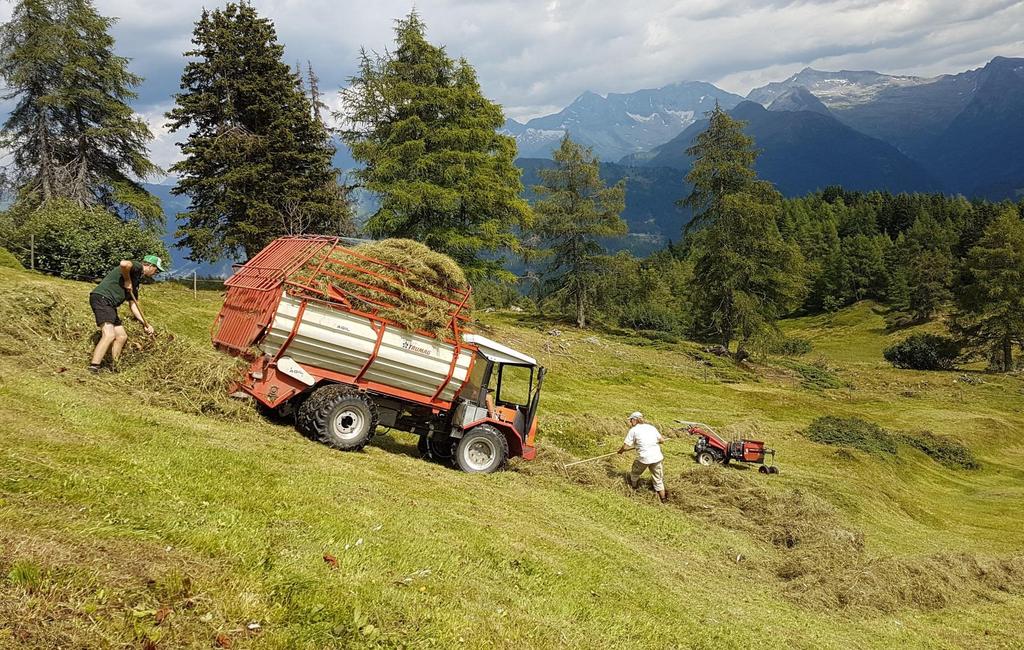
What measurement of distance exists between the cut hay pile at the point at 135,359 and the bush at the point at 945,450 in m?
27.4

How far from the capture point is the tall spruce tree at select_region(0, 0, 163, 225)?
31875mm

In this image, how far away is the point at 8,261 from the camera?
24125mm

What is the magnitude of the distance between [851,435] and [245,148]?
31963 millimetres

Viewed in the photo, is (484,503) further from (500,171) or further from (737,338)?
(737,338)

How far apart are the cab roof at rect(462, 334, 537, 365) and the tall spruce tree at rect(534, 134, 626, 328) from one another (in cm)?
3697

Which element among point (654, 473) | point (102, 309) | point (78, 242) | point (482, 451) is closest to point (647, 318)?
point (78, 242)

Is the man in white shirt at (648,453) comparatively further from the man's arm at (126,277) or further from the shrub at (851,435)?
the shrub at (851,435)

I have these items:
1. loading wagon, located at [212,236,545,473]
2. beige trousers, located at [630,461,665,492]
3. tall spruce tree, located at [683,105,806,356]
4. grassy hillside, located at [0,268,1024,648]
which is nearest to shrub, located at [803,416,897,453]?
grassy hillside, located at [0,268,1024,648]

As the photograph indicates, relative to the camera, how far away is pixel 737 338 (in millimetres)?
46938

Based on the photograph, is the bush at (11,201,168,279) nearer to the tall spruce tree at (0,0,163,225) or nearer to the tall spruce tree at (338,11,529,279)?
the tall spruce tree at (0,0,163,225)

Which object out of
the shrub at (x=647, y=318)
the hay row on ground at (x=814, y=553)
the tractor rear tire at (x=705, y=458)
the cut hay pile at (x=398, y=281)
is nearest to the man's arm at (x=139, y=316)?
the cut hay pile at (x=398, y=281)

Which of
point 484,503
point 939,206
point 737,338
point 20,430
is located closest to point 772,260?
point 737,338

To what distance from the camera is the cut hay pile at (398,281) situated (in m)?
11.8

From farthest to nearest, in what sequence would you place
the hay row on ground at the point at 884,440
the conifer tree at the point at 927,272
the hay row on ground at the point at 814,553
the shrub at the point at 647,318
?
the conifer tree at the point at 927,272, the shrub at the point at 647,318, the hay row on ground at the point at 884,440, the hay row on ground at the point at 814,553
